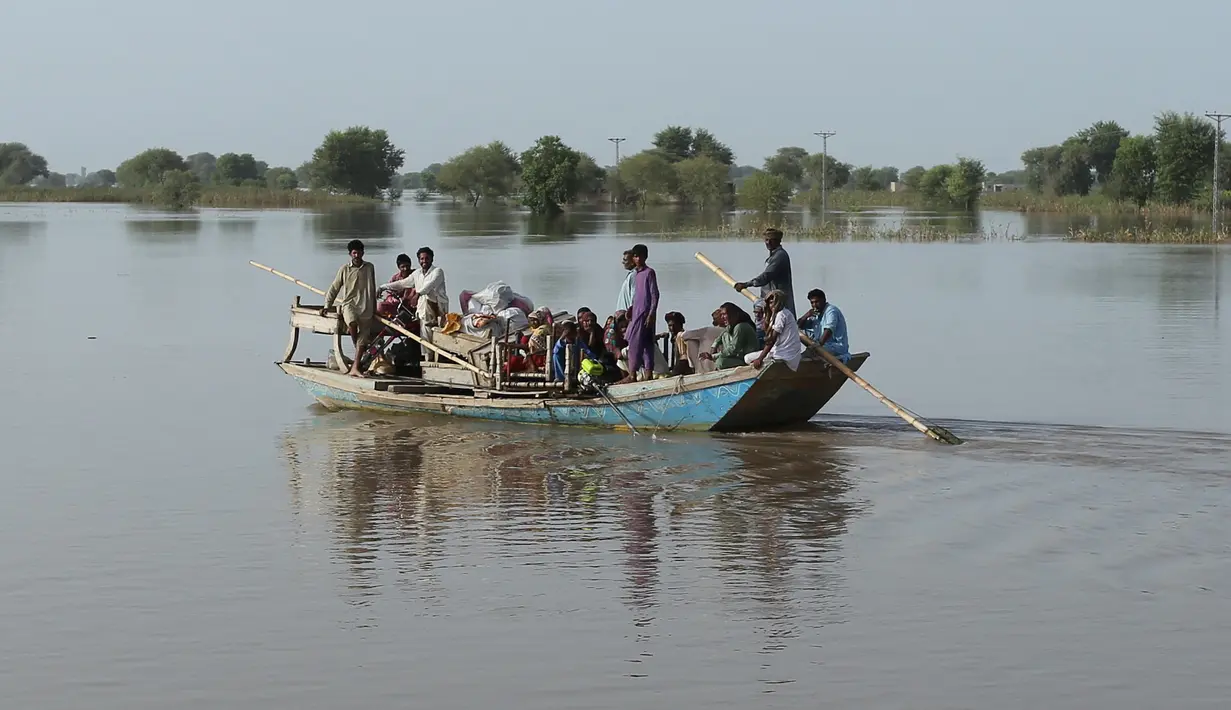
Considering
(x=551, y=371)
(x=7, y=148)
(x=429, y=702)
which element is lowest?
(x=429, y=702)

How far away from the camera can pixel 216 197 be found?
291 feet

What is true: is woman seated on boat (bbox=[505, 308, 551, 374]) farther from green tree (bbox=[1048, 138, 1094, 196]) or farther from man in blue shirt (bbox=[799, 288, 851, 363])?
green tree (bbox=[1048, 138, 1094, 196])

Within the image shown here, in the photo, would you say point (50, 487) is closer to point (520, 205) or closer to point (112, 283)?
point (112, 283)

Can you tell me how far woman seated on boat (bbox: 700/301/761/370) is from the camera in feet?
39.7

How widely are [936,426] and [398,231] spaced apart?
45.4 m

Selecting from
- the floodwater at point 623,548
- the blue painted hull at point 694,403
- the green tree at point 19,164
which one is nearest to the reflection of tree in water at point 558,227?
Result: the floodwater at point 623,548

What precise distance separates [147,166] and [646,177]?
5532 centimetres

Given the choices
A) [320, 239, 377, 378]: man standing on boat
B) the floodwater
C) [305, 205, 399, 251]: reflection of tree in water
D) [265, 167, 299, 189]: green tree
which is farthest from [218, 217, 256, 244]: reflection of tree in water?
[265, 167, 299, 189]: green tree

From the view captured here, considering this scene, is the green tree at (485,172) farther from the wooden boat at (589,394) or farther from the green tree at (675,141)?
the wooden boat at (589,394)

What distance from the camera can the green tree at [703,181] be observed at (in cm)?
8644

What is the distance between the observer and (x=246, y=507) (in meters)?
10.6

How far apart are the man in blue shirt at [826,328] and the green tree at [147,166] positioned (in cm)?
11846

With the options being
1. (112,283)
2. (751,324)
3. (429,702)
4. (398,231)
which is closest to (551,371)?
(751,324)

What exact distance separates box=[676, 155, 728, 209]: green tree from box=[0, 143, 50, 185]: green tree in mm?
77085
